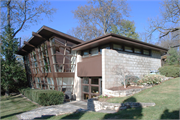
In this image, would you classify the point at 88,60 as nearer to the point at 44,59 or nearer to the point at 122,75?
the point at 122,75

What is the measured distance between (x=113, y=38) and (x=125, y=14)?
58.4ft

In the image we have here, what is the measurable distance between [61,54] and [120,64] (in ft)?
19.9

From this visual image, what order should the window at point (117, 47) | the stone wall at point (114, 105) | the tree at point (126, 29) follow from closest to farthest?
the stone wall at point (114, 105)
the window at point (117, 47)
the tree at point (126, 29)

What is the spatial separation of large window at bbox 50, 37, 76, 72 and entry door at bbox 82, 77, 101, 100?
2384 mm

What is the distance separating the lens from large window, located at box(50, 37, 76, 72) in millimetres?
14235

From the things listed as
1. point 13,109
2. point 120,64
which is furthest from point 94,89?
point 13,109

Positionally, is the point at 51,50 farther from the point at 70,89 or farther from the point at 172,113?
the point at 172,113

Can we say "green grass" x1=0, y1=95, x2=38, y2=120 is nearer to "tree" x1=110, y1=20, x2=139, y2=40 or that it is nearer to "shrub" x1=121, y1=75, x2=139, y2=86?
"shrub" x1=121, y1=75, x2=139, y2=86

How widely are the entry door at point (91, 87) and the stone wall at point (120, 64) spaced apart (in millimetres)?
1339

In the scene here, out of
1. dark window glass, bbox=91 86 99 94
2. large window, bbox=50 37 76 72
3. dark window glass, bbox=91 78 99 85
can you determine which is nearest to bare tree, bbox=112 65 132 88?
dark window glass, bbox=91 78 99 85

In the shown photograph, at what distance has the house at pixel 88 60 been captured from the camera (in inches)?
447

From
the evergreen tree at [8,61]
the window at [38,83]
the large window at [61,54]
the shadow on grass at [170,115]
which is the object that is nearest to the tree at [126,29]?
the large window at [61,54]

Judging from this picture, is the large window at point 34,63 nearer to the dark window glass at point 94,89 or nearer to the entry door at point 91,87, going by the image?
the entry door at point 91,87

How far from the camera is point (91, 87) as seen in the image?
13.1 meters
